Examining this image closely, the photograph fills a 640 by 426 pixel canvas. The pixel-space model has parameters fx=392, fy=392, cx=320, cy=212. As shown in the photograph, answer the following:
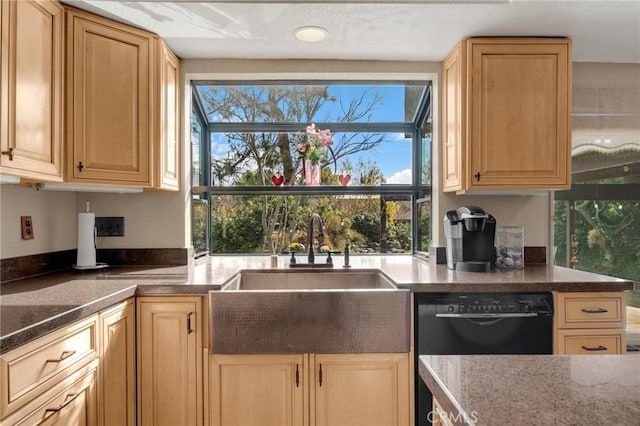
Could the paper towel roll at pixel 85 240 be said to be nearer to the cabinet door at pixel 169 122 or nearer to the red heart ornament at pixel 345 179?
the cabinet door at pixel 169 122

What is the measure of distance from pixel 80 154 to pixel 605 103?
10.2ft

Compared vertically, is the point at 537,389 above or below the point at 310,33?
below

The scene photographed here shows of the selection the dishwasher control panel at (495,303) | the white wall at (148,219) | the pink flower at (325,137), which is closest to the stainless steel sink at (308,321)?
the dishwasher control panel at (495,303)

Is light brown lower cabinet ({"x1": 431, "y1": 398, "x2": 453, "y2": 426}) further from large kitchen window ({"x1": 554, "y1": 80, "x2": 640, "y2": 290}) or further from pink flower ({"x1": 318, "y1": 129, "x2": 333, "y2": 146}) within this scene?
large kitchen window ({"x1": 554, "y1": 80, "x2": 640, "y2": 290})

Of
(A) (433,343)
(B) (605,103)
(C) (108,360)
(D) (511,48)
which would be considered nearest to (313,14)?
(D) (511,48)

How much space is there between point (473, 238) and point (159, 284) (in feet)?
5.37

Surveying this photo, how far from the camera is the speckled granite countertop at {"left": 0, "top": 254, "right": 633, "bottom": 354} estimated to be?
1265 mm

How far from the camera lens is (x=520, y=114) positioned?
2.14 m

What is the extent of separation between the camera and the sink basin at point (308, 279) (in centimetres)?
228

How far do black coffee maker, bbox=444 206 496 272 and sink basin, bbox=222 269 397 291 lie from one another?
1.61 ft

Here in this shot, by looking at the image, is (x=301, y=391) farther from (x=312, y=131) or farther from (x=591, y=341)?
(x=312, y=131)

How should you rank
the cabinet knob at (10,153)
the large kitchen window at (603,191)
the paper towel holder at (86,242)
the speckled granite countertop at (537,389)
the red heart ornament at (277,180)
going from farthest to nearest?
the red heart ornament at (277,180)
the large kitchen window at (603,191)
the paper towel holder at (86,242)
the cabinet knob at (10,153)
the speckled granite countertop at (537,389)

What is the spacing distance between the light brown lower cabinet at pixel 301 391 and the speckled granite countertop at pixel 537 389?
0.99 meters

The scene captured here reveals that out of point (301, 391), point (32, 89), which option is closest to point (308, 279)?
point (301, 391)
